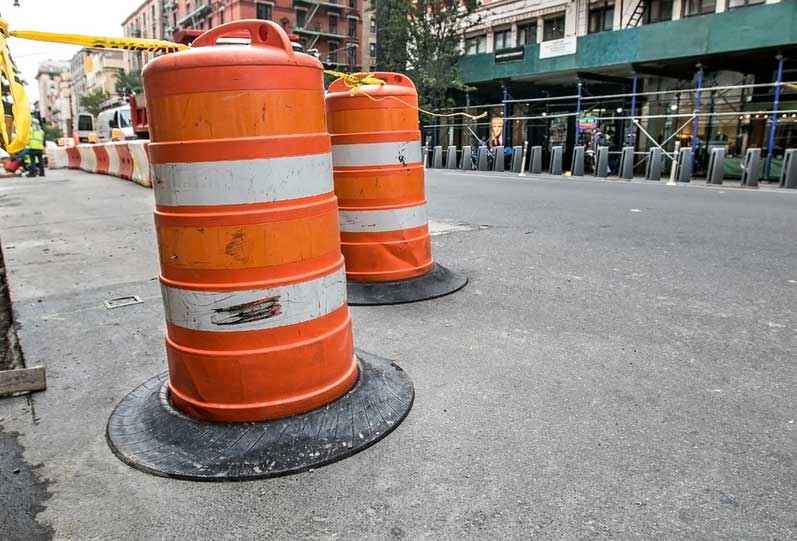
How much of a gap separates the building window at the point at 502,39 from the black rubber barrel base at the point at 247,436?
34.5 m

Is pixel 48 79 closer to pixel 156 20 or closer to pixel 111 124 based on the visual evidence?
pixel 156 20

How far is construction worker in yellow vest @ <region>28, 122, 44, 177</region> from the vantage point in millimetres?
19594

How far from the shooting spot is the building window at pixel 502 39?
112 ft

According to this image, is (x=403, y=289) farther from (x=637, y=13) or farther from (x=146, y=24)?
(x=146, y=24)

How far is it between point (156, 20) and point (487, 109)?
225ft

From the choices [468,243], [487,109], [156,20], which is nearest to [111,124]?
[487,109]

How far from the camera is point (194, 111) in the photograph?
97.8 inches

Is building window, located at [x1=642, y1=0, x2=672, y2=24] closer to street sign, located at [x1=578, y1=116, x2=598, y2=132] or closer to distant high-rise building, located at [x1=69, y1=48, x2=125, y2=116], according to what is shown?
street sign, located at [x1=578, y1=116, x2=598, y2=132]

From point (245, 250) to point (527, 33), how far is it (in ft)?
113


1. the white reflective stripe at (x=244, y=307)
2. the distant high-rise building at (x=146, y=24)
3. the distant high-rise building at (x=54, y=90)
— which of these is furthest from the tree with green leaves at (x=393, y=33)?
the distant high-rise building at (x=54, y=90)

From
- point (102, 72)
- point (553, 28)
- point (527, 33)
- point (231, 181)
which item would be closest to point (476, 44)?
point (527, 33)

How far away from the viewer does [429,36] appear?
33.7 m

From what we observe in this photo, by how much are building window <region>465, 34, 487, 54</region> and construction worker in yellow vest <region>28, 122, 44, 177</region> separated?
23.8 meters

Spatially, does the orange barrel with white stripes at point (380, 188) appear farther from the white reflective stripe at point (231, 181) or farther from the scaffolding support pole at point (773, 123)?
the scaffolding support pole at point (773, 123)
